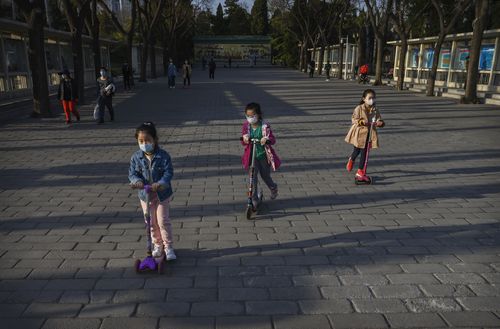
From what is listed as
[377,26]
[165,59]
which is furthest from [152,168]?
[165,59]

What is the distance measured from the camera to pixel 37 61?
13.5 m

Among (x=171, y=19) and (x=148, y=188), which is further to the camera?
(x=171, y=19)

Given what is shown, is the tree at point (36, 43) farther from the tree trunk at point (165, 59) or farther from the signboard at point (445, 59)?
the tree trunk at point (165, 59)

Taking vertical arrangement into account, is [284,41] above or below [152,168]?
above

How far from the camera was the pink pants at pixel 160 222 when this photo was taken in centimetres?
404

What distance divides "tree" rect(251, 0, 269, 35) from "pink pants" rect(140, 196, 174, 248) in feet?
324

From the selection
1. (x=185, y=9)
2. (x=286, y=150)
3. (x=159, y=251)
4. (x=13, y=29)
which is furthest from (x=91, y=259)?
(x=185, y=9)

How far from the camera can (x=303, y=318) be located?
10.5 feet

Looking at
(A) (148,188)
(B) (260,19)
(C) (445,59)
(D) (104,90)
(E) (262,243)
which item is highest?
(B) (260,19)

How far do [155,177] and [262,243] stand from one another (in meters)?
1.42

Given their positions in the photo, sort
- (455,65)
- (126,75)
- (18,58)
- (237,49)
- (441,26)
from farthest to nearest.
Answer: (237,49)
(126,75)
(455,65)
(441,26)
(18,58)

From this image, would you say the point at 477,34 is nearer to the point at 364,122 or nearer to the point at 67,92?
the point at 364,122

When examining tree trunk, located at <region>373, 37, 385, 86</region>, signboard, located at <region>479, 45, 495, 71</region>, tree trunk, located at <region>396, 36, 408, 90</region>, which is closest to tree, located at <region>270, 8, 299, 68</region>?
tree trunk, located at <region>373, 37, 385, 86</region>

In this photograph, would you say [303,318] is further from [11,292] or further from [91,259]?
[11,292]
